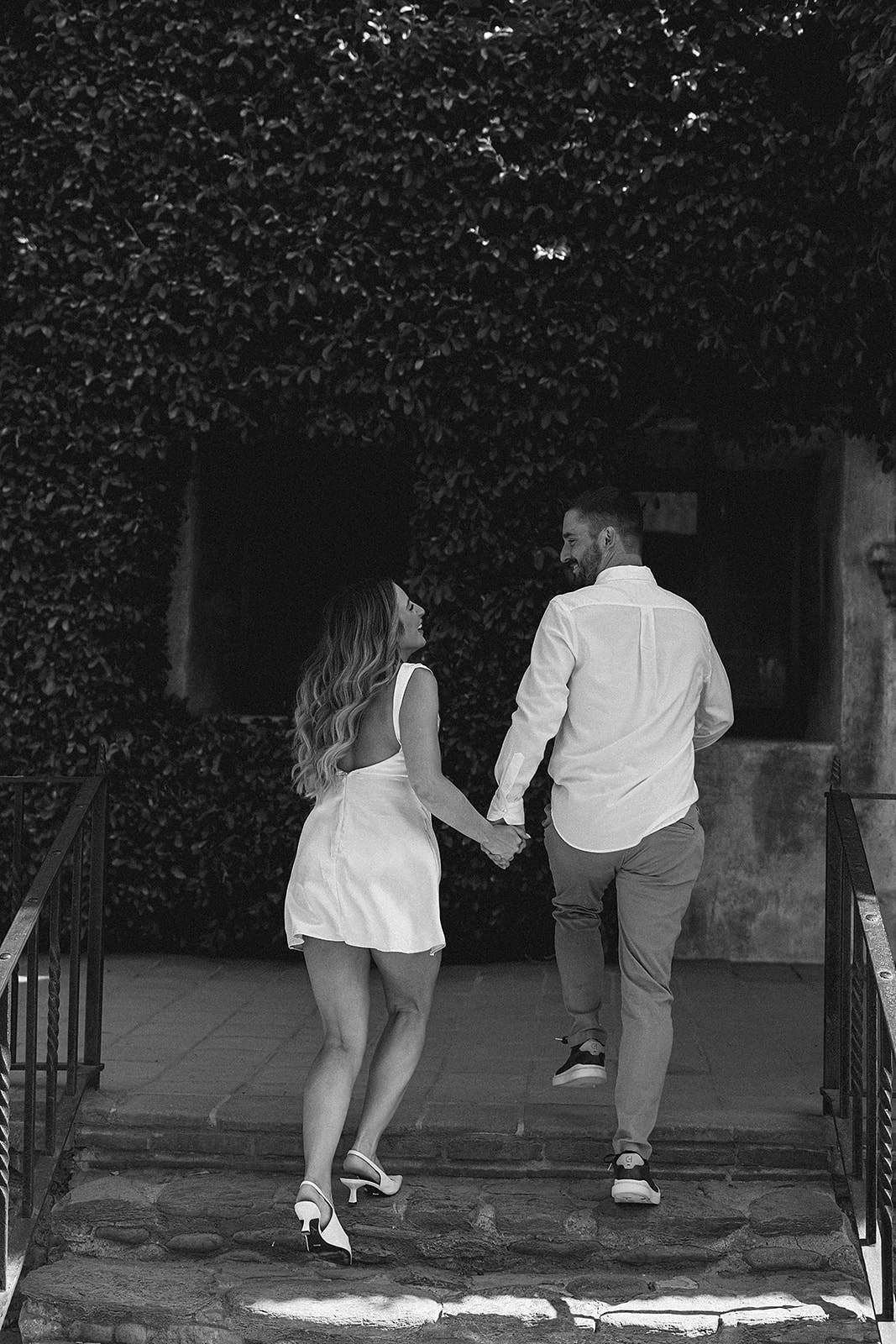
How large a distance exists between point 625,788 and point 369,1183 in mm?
1274

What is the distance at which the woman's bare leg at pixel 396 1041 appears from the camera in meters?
3.95

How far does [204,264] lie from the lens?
6.61 meters

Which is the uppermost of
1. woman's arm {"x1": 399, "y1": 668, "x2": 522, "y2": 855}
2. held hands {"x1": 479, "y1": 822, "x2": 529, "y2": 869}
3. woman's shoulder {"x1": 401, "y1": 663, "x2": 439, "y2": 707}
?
woman's shoulder {"x1": 401, "y1": 663, "x2": 439, "y2": 707}

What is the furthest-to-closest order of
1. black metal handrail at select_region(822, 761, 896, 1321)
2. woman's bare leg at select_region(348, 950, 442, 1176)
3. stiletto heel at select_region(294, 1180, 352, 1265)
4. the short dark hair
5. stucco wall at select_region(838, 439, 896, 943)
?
stucco wall at select_region(838, 439, 896, 943)
the short dark hair
woman's bare leg at select_region(348, 950, 442, 1176)
stiletto heel at select_region(294, 1180, 352, 1265)
black metal handrail at select_region(822, 761, 896, 1321)

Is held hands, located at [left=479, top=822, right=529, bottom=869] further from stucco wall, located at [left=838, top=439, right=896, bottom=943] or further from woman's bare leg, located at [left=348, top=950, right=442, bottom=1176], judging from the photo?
stucco wall, located at [left=838, top=439, right=896, bottom=943]

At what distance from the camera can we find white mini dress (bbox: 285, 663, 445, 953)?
12.6 feet

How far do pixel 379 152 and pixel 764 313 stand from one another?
1812mm

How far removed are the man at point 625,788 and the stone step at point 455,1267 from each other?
0.64ft

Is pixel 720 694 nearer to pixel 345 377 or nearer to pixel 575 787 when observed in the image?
pixel 575 787

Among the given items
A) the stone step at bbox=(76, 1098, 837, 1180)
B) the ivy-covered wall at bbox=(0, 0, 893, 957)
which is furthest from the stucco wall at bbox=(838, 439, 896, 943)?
the stone step at bbox=(76, 1098, 837, 1180)

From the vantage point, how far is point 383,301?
6488 mm

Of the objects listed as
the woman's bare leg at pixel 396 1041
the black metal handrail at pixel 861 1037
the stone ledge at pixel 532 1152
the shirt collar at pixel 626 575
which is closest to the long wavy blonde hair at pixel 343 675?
the woman's bare leg at pixel 396 1041

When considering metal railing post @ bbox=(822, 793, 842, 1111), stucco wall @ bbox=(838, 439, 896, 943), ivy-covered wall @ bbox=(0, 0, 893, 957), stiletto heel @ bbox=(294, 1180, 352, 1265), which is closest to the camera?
stiletto heel @ bbox=(294, 1180, 352, 1265)

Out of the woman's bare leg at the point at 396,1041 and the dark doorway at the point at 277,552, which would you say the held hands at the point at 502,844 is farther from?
the dark doorway at the point at 277,552
